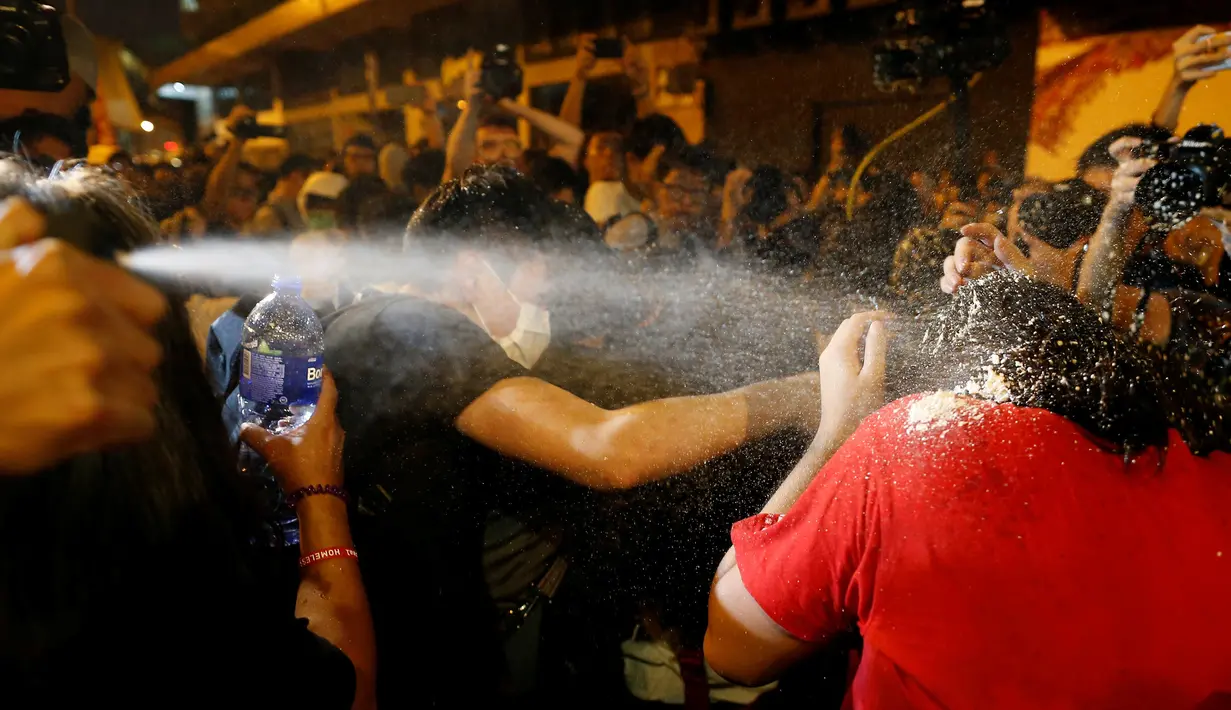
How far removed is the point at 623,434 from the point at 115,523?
705 millimetres

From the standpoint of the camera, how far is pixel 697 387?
1189 millimetres

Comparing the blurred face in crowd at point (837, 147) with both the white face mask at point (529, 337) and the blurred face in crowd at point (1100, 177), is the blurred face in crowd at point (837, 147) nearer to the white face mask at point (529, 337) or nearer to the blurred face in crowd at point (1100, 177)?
the blurred face in crowd at point (1100, 177)

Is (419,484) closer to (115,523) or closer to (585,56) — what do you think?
(115,523)

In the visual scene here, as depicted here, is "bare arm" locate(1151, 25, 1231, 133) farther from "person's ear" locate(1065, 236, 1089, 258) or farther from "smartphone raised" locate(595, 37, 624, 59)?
"smartphone raised" locate(595, 37, 624, 59)

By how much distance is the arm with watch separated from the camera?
3.67ft

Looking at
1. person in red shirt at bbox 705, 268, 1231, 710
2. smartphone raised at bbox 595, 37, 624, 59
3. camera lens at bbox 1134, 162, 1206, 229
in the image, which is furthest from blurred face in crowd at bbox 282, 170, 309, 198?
camera lens at bbox 1134, 162, 1206, 229

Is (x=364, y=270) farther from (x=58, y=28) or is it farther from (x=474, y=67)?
(x=58, y=28)

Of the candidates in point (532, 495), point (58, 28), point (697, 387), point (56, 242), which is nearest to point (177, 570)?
point (56, 242)

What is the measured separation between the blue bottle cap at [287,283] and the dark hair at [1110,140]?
1283 millimetres

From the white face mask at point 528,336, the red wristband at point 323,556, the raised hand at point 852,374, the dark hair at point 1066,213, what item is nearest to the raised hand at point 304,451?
the red wristband at point 323,556

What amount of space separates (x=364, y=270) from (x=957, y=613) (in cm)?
117

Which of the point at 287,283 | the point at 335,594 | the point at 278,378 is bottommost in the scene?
the point at 335,594

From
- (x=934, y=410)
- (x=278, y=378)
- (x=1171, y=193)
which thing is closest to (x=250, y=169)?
(x=278, y=378)

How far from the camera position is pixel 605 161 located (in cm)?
134
